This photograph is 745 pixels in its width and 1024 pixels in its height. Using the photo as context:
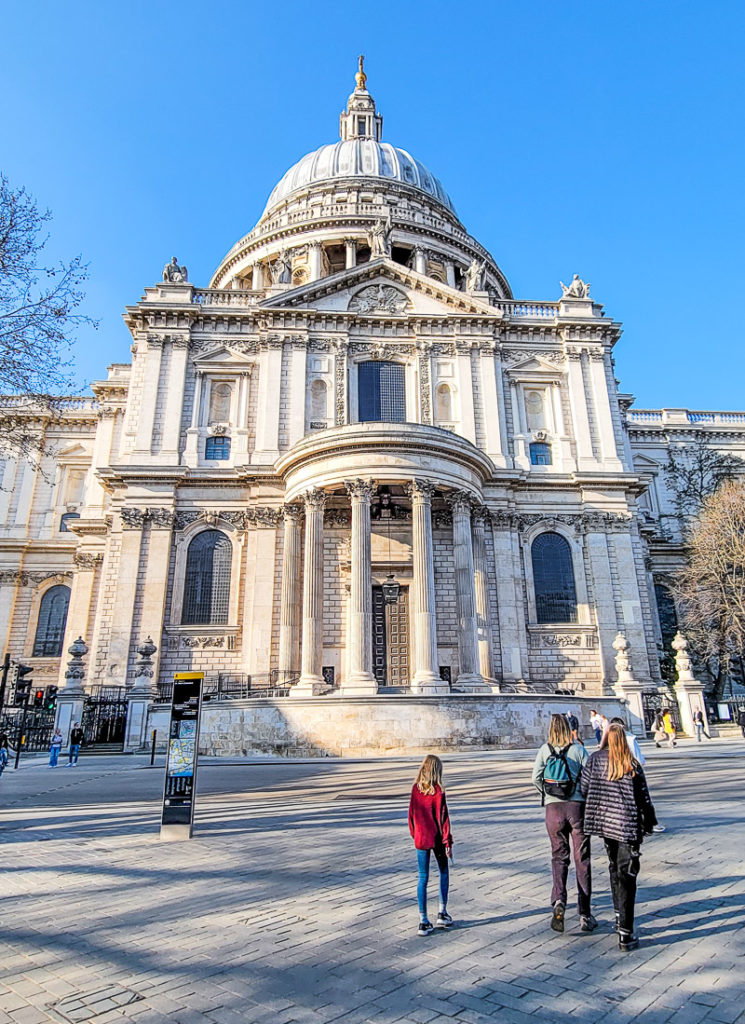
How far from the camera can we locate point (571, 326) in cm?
3478

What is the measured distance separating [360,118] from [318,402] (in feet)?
143

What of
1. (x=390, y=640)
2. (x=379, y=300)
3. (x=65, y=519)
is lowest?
(x=390, y=640)

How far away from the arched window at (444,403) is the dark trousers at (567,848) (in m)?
27.4

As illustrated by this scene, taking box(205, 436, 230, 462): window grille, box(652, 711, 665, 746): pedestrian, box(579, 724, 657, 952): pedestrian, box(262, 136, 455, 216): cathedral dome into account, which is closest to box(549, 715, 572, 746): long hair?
box(579, 724, 657, 952): pedestrian

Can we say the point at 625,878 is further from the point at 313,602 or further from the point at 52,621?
the point at 52,621

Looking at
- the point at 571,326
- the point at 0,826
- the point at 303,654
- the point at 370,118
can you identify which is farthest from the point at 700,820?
the point at 370,118

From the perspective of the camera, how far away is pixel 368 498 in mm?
25141

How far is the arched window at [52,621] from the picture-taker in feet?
134

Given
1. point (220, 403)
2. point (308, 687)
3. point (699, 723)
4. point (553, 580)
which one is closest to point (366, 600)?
point (308, 687)

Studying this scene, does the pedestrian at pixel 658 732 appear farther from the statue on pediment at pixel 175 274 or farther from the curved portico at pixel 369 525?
the statue on pediment at pixel 175 274

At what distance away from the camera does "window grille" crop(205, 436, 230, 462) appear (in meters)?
31.8

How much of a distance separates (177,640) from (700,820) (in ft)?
73.5

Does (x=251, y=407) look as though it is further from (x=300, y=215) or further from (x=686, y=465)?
(x=686, y=465)

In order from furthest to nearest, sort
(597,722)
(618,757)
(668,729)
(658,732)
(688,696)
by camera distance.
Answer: (688,696) → (658,732) → (668,729) → (597,722) → (618,757)
